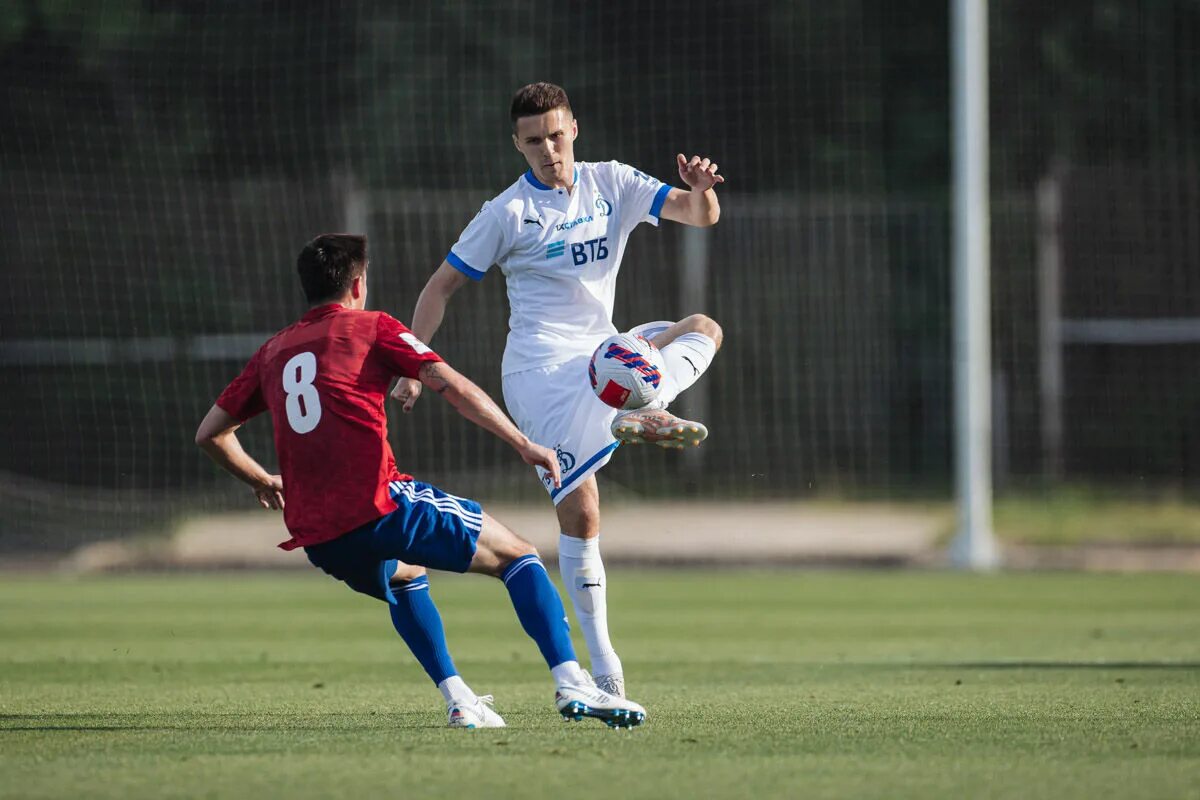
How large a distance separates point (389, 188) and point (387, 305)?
6.76ft

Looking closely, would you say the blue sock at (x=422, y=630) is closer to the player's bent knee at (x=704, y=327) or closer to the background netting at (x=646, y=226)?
the player's bent knee at (x=704, y=327)

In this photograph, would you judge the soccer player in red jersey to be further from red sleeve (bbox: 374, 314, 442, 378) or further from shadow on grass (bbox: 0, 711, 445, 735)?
shadow on grass (bbox: 0, 711, 445, 735)

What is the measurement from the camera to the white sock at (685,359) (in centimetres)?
700

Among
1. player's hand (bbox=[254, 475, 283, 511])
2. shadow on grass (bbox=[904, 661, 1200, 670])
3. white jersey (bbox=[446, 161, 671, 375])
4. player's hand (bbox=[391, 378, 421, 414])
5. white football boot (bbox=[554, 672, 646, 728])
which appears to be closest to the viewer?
white football boot (bbox=[554, 672, 646, 728])

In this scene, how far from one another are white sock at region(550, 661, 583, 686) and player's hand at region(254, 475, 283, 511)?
3.95ft

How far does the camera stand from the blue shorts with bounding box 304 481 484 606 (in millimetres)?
6184

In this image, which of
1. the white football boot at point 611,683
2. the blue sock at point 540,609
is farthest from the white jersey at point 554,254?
the white football boot at point 611,683

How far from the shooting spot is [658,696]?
783 centimetres

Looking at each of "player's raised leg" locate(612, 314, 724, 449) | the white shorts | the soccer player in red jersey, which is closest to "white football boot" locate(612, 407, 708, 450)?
"player's raised leg" locate(612, 314, 724, 449)

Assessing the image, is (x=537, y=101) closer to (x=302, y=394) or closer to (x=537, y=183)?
(x=537, y=183)

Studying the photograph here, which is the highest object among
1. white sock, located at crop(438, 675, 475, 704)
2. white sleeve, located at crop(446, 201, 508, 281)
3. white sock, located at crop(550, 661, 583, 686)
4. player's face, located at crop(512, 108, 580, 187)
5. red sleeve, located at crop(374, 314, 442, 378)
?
player's face, located at crop(512, 108, 580, 187)

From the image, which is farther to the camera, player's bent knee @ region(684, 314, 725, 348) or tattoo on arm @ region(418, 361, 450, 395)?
player's bent knee @ region(684, 314, 725, 348)

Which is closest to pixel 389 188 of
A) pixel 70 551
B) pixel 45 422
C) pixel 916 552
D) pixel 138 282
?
pixel 138 282

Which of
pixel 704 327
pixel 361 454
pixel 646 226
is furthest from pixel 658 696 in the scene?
pixel 646 226
